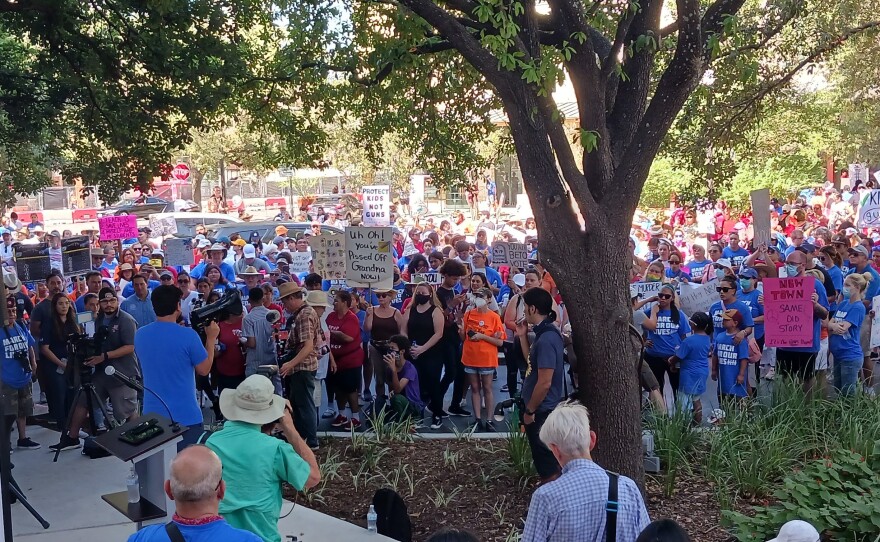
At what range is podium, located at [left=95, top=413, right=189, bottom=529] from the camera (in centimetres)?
530

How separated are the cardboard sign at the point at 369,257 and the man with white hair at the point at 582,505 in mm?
8381

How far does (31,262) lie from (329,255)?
487 cm

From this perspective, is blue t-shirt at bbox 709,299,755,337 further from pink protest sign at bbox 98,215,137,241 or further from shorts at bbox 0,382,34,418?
pink protest sign at bbox 98,215,137,241

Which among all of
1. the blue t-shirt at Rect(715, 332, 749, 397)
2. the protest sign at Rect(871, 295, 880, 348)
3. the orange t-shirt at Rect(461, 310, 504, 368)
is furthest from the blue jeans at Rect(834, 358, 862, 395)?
the orange t-shirt at Rect(461, 310, 504, 368)

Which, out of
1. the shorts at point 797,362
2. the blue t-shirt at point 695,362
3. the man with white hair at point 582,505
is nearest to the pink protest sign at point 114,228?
the blue t-shirt at point 695,362

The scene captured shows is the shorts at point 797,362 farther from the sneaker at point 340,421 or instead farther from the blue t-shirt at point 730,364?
the sneaker at point 340,421

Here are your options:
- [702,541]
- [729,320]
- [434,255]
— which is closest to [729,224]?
[434,255]

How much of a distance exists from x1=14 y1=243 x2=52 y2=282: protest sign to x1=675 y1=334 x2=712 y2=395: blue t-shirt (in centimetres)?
993

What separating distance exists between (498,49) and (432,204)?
5313cm

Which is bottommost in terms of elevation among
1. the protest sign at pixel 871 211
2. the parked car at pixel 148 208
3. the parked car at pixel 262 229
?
the parked car at pixel 262 229

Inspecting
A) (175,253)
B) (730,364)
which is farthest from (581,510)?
(175,253)

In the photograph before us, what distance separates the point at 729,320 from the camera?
1030 centimetres

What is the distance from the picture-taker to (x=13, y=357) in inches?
369

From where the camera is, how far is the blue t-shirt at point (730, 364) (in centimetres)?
1025
